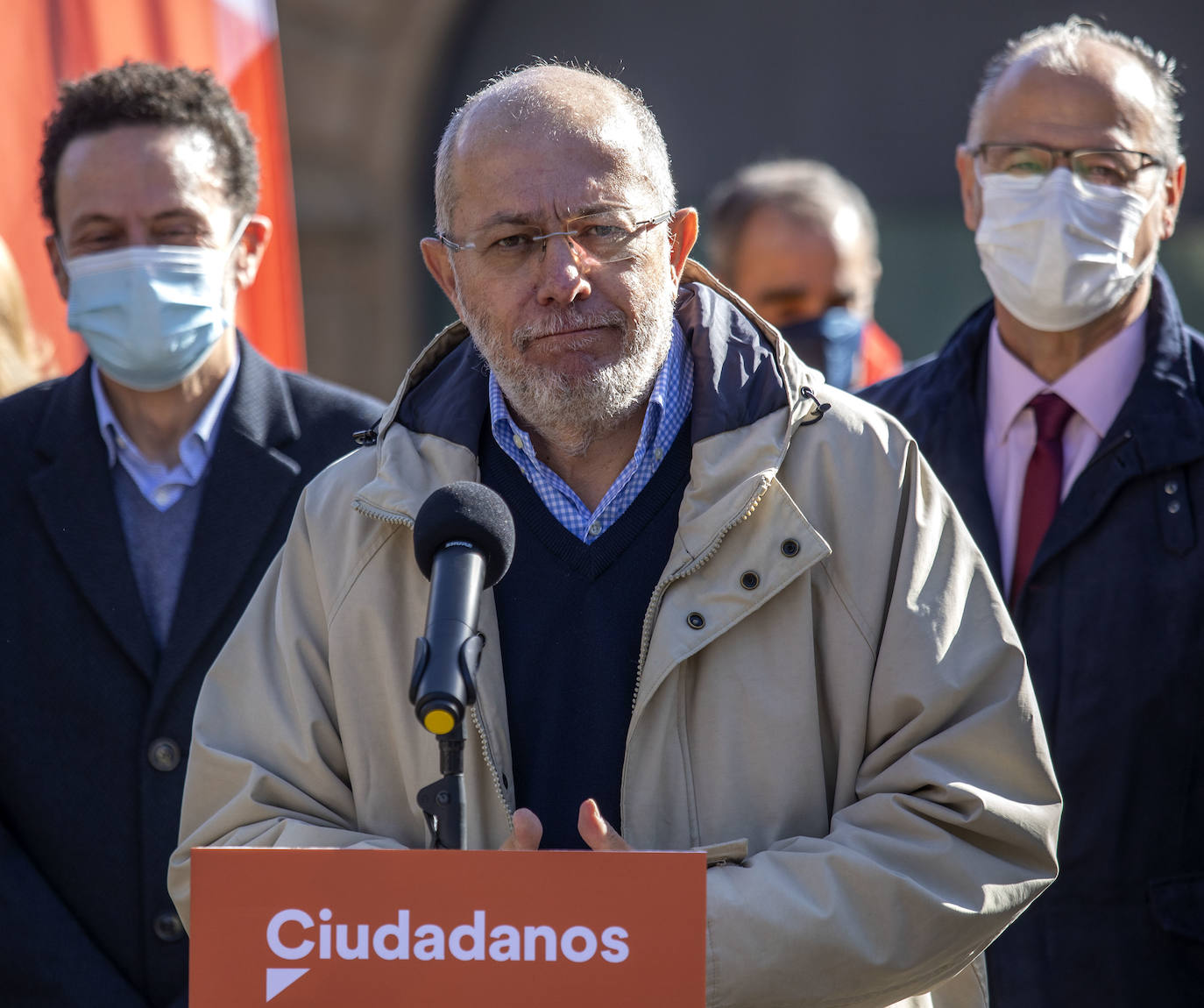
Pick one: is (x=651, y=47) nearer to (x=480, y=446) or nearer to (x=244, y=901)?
(x=480, y=446)

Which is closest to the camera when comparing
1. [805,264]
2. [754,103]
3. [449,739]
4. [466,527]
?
[449,739]

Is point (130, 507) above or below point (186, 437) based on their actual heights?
below

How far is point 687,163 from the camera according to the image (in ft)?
30.7

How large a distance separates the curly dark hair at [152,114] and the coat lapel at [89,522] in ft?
1.96

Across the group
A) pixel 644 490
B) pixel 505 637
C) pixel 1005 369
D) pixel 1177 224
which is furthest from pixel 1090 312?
pixel 1177 224

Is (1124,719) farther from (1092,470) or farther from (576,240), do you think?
(576,240)

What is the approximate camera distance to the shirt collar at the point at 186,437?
355cm

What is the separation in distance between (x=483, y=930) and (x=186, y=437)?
1941 millimetres

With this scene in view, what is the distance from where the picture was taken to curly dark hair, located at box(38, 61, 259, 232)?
12.0 ft

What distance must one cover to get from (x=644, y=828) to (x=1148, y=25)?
25.9 feet

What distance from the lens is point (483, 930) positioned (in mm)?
1965

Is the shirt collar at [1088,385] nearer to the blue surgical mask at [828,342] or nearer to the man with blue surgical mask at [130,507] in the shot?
the blue surgical mask at [828,342]

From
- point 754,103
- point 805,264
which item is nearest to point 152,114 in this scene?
point 805,264

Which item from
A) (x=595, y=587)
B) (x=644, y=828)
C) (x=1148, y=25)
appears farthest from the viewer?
(x=1148, y=25)
